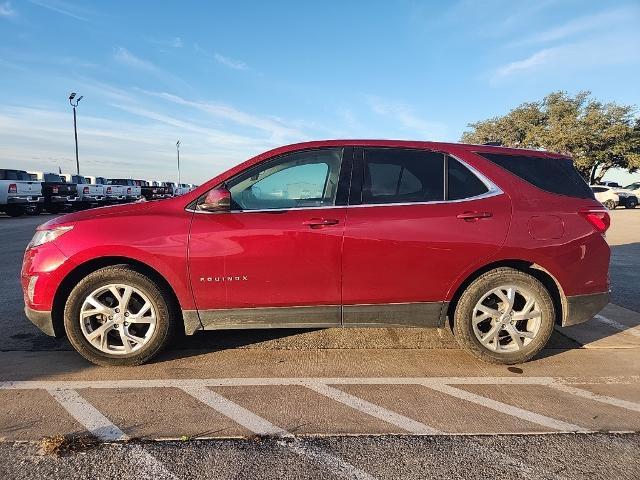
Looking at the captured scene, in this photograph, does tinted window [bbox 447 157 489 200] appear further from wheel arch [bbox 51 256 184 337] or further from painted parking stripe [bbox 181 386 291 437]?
wheel arch [bbox 51 256 184 337]

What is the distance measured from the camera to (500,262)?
3.54 m

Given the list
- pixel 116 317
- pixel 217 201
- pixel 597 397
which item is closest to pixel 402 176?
pixel 217 201

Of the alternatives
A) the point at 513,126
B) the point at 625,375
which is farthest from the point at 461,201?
the point at 513,126

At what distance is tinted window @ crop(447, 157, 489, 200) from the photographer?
350 centimetres

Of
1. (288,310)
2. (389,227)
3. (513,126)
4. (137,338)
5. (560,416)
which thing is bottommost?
(560,416)

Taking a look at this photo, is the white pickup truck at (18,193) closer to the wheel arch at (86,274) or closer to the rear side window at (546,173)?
the wheel arch at (86,274)

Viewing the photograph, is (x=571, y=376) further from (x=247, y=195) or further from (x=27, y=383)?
(x=27, y=383)

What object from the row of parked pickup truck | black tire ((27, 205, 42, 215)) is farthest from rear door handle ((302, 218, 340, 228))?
black tire ((27, 205, 42, 215))

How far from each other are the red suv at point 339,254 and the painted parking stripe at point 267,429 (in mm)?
620

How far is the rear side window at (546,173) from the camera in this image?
3.57 metres

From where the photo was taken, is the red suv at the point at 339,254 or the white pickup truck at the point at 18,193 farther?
the white pickup truck at the point at 18,193

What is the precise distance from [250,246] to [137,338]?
1176 millimetres

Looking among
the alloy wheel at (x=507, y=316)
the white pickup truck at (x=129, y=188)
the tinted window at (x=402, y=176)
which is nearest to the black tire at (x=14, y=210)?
the white pickup truck at (x=129, y=188)

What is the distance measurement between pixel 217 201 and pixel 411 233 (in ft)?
4.93
